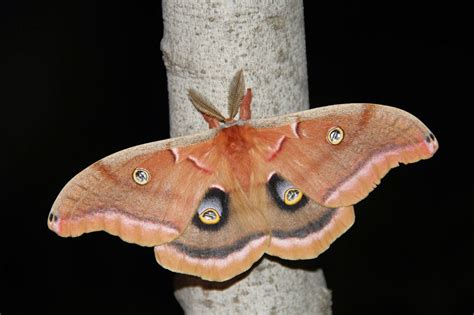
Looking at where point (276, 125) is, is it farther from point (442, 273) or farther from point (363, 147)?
point (442, 273)

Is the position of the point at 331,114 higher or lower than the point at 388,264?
higher

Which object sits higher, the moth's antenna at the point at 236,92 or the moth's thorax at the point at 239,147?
the moth's antenna at the point at 236,92

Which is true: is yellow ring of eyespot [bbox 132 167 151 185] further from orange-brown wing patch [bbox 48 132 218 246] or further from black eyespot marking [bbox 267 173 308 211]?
black eyespot marking [bbox 267 173 308 211]

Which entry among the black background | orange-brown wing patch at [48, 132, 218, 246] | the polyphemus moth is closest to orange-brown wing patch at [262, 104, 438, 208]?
the polyphemus moth

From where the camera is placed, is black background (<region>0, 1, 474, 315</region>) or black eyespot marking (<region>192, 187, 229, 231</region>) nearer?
black eyespot marking (<region>192, 187, 229, 231</region>)

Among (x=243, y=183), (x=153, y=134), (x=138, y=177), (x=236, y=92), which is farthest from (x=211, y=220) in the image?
(x=153, y=134)

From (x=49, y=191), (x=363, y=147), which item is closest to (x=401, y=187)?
(x=49, y=191)

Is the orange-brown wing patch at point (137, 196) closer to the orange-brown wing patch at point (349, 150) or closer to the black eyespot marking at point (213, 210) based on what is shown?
the black eyespot marking at point (213, 210)

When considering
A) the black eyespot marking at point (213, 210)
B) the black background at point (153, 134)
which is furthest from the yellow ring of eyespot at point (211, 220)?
the black background at point (153, 134)
